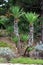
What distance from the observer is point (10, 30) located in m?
11.4

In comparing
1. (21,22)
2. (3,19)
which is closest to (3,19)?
(3,19)

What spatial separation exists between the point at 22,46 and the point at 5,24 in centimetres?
222

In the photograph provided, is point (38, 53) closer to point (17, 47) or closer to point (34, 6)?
point (17, 47)

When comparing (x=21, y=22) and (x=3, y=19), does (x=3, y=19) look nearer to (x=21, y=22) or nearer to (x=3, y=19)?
(x=3, y=19)

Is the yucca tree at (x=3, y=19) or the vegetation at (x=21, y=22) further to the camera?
the yucca tree at (x=3, y=19)

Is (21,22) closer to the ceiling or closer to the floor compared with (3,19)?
closer to the floor

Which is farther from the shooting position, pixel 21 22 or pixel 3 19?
pixel 21 22

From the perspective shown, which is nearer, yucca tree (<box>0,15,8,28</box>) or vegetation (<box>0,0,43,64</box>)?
vegetation (<box>0,0,43,64</box>)

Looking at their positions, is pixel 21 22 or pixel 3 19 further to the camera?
pixel 21 22

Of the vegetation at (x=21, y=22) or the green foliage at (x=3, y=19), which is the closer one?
the vegetation at (x=21, y=22)

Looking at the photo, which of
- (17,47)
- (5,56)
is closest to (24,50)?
(17,47)

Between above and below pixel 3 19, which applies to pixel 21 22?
below

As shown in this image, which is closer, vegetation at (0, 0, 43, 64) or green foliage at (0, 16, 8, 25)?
vegetation at (0, 0, 43, 64)

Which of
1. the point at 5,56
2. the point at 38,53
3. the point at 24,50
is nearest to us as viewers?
the point at 5,56
